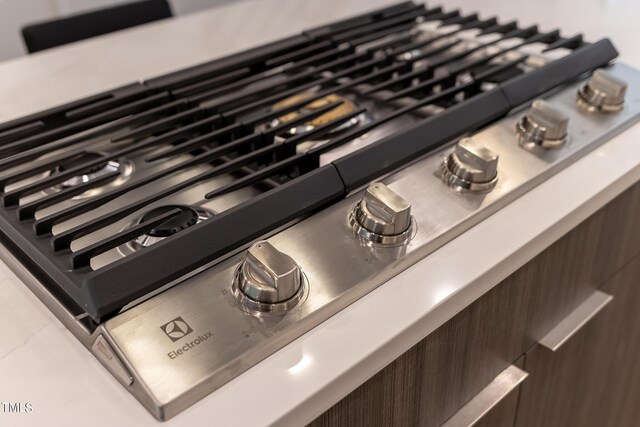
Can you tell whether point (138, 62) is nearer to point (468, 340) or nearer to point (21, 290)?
point (21, 290)

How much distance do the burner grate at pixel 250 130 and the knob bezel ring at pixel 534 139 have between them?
37 millimetres

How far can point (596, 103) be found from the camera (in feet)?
2.81

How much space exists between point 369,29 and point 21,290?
2.19 feet

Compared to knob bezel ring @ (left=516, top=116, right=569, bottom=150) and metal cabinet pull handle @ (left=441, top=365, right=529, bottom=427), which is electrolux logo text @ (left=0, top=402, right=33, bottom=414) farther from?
knob bezel ring @ (left=516, top=116, right=569, bottom=150)

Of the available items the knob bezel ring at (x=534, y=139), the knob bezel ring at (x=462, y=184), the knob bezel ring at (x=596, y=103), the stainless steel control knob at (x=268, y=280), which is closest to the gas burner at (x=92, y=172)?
the stainless steel control knob at (x=268, y=280)

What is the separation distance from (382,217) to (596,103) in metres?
0.40

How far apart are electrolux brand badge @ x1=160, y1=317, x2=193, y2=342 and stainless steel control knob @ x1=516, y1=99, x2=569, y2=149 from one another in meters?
0.45

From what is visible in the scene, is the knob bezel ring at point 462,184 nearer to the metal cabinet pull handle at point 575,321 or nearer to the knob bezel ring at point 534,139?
the knob bezel ring at point 534,139

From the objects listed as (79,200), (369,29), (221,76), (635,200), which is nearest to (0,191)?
(79,200)

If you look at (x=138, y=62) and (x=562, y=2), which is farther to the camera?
(x=562, y=2)

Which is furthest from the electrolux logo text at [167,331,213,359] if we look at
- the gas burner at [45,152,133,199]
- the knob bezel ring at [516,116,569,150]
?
the knob bezel ring at [516,116,569,150]

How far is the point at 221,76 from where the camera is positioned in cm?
91

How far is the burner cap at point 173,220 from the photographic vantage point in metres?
0.61

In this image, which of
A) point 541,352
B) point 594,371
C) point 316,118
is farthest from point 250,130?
point 594,371
